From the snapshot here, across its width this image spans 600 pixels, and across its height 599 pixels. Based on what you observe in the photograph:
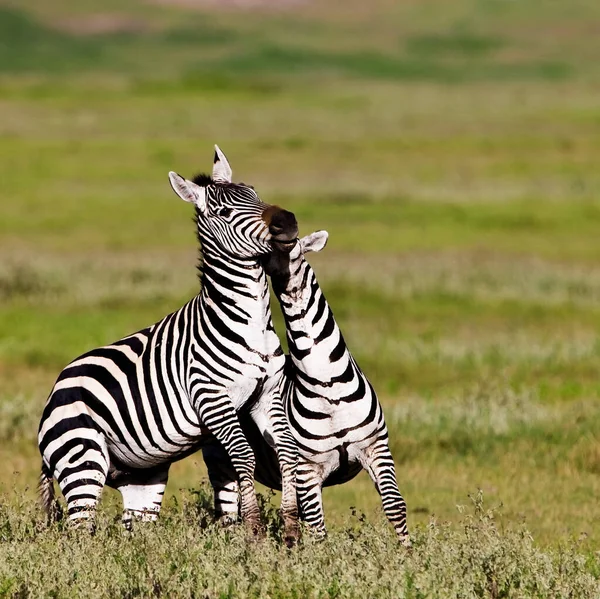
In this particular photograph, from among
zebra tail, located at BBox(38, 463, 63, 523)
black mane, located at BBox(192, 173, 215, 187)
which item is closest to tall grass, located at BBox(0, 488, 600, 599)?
zebra tail, located at BBox(38, 463, 63, 523)

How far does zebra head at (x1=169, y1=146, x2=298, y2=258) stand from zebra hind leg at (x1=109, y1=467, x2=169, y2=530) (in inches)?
60.7

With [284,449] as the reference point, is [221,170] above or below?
above

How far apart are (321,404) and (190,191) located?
4.75ft

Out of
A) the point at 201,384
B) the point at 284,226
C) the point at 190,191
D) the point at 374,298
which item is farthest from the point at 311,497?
the point at 374,298

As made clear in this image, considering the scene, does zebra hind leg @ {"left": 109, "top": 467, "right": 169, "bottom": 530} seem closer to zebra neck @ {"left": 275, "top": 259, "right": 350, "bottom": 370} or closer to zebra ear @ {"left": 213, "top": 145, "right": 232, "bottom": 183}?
zebra neck @ {"left": 275, "top": 259, "right": 350, "bottom": 370}

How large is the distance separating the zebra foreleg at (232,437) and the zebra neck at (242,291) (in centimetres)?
50

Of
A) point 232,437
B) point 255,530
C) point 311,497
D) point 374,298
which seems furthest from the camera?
point 374,298

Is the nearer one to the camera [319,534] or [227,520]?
[319,534]

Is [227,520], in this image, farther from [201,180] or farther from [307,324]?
[201,180]

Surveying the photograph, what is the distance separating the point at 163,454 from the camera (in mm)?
7805

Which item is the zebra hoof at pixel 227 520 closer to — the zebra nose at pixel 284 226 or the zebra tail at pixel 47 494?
the zebra tail at pixel 47 494

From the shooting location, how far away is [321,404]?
7477mm

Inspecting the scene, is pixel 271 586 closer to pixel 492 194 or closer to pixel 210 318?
pixel 210 318

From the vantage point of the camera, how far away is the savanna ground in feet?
24.0
